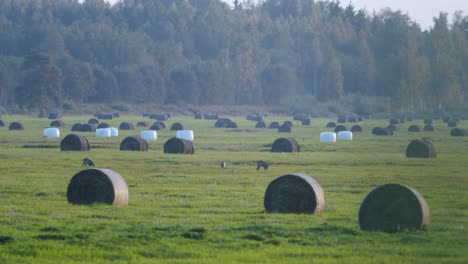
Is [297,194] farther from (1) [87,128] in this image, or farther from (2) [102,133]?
(1) [87,128]

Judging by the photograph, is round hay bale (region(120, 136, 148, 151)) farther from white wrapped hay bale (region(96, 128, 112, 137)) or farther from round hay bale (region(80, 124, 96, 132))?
round hay bale (region(80, 124, 96, 132))

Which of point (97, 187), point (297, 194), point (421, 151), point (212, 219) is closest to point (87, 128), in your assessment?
point (421, 151)

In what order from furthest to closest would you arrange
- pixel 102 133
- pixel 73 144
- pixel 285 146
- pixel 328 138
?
pixel 102 133 < pixel 328 138 < pixel 285 146 < pixel 73 144

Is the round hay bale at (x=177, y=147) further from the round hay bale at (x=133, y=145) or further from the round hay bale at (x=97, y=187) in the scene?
the round hay bale at (x=97, y=187)

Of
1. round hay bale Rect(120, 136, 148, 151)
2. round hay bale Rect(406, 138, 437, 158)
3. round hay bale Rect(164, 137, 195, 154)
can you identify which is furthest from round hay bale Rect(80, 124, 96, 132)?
round hay bale Rect(406, 138, 437, 158)

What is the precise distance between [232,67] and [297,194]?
153842 millimetres

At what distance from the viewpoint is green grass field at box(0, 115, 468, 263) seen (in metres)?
15.6

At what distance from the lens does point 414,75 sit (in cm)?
14300

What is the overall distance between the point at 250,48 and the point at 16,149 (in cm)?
13359

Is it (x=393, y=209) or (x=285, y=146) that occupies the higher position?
(x=285, y=146)

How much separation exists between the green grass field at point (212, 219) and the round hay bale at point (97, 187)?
29 centimetres

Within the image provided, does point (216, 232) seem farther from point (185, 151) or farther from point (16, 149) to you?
point (16, 149)

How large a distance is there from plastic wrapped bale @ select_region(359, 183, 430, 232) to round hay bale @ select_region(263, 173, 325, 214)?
2.39m

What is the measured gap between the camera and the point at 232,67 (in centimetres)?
17338
